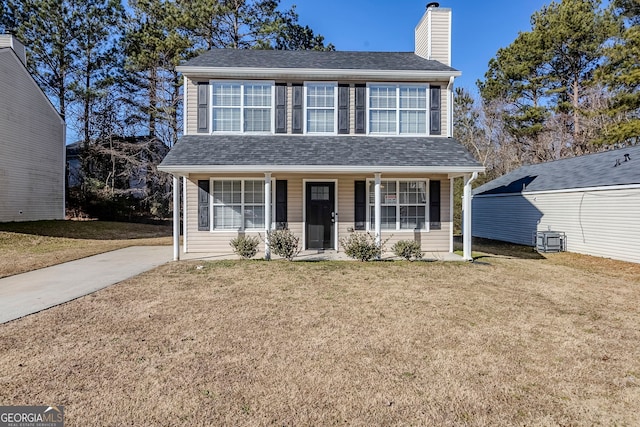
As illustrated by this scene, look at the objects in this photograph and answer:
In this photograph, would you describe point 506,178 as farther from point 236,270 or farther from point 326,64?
point 236,270

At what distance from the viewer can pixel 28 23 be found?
20.8 metres

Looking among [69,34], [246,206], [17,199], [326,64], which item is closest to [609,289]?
[246,206]

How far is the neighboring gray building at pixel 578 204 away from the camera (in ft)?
35.0

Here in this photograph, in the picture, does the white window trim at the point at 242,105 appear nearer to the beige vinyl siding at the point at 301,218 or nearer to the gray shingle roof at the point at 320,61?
the gray shingle roof at the point at 320,61

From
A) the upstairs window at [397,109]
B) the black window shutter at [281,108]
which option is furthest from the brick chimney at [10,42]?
the upstairs window at [397,109]

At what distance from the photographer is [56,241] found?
45.9ft

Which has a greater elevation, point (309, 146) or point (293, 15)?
→ point (293, 15)

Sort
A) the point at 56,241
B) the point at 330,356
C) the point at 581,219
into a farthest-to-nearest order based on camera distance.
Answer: the point at 56,241, the point at 581,219, the point at 330,356

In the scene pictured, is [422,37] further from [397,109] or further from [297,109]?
[297,109]

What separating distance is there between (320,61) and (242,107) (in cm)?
354

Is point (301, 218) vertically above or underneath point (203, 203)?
underneath

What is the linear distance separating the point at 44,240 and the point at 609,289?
18.8 metres

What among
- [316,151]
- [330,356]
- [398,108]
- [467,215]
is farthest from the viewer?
[398,108]

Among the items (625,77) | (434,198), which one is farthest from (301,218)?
(625,77)
